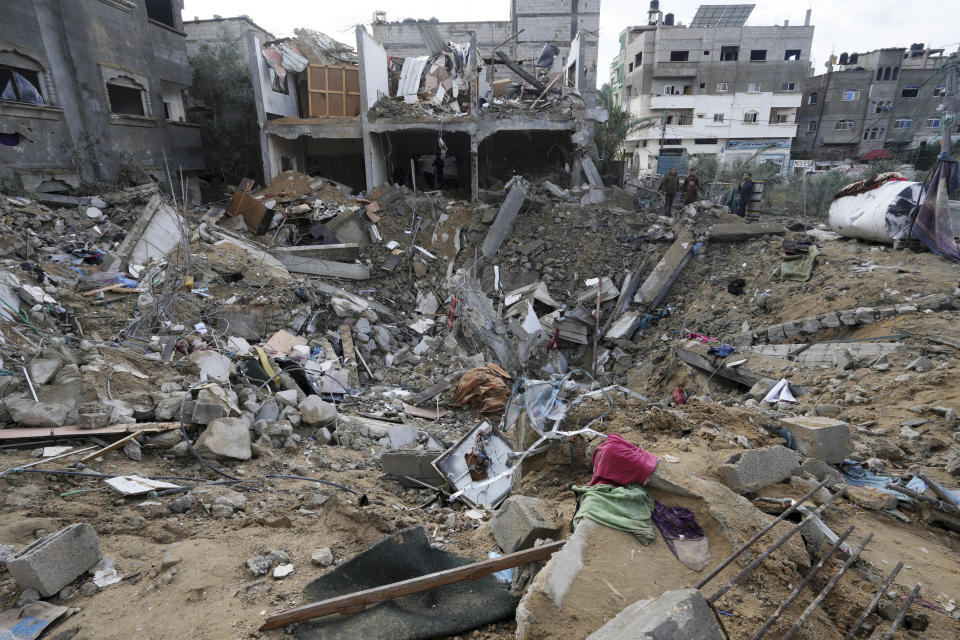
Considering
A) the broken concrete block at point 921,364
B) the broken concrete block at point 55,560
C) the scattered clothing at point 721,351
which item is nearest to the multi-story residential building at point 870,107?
the scattered clothing at point 721,351

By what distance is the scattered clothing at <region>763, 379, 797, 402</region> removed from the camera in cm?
585

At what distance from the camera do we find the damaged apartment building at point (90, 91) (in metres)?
11.2

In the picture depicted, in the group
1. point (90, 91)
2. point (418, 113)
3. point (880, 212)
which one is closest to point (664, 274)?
point (880, 212)

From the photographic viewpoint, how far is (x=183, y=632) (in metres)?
2.54

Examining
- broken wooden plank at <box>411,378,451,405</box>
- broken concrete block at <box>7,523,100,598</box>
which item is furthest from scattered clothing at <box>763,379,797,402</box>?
broken concrete block at <box>7,523,100,598</box>

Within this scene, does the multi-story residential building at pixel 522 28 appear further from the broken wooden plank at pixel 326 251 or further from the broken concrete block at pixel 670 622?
the broken concrete block at pixel 670 622

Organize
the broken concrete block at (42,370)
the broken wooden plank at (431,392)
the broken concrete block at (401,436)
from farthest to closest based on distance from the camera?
the broken wooden plank at (431,392) < the broken concrete block at (401,436) < the broken concrete block at (42,370)

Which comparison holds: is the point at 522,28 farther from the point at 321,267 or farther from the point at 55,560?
the point at 55,560

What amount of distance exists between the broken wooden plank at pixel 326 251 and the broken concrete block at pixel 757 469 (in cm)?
973

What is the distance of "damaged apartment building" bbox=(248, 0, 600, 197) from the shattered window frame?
194 inches

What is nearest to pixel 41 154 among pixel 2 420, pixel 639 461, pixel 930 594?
pixel 2 420

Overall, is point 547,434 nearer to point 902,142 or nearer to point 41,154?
point 41,154

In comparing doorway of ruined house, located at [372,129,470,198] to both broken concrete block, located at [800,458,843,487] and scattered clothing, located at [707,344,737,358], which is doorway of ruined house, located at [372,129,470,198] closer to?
scattered clothing, located at [707,344,737,358]

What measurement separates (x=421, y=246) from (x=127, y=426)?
29.0ft
